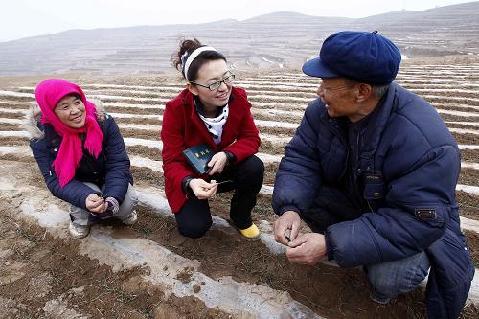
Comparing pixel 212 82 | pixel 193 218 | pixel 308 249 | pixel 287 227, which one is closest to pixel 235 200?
pixel 193 218

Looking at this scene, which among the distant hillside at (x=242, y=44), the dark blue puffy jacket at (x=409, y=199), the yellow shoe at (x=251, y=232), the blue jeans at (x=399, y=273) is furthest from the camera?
the distant hillside at (x=242, y=44)

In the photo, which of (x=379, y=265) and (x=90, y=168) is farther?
(x=90, y=168)

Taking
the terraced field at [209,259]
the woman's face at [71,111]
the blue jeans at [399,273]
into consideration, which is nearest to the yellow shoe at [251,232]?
the terraced field at [209,259]

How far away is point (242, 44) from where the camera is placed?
36469 millimetres

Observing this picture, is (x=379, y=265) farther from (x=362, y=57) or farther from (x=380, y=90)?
(x=362, y=57)

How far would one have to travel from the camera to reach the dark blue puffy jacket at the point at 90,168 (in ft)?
8.84

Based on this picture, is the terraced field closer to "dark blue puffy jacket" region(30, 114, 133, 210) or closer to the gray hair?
"dark blue puffy jacket" region(30, 114, 133, 210)

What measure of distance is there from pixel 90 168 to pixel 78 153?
0.20 m

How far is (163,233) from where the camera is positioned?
3066mm

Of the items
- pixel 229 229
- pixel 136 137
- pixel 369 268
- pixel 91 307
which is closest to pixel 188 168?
pixel 229 229

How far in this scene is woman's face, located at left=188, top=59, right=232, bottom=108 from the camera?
2402 mm

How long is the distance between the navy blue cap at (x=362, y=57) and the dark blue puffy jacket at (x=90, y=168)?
1.82 m

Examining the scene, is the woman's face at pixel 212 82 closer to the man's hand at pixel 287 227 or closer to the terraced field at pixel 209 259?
the man's hand at pixel 287 227

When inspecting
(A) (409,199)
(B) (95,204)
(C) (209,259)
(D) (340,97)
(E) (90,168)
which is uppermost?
(D) (340,97)
